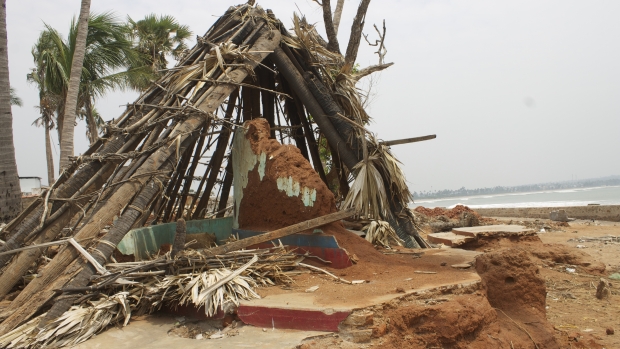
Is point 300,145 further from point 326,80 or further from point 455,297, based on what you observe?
point 455,297

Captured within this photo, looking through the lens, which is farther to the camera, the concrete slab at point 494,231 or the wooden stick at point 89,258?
the concrete slab at point 494,231

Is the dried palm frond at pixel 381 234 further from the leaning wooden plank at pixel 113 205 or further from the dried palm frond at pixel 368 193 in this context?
the leaning wooden plank at pixel 113 205

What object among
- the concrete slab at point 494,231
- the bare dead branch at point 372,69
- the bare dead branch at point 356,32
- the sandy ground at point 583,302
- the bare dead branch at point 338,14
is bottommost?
the sandy ground at point 583,302

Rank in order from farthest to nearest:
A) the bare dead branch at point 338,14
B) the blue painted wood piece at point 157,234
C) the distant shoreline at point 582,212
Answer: the distant shoreline at point 582,212 → the bare dead branch at point 338,14 → the blue painted wood piece at point 157,234

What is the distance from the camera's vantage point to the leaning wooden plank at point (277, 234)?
4379 millimetres

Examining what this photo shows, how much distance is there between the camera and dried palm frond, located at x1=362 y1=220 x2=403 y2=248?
6.09 m

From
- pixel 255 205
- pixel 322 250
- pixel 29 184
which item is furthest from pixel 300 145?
pixel 29 184

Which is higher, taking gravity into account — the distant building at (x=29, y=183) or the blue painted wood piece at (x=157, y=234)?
the distant building at (x=29, y=183)

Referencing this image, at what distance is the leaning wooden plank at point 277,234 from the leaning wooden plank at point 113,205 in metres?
0.94

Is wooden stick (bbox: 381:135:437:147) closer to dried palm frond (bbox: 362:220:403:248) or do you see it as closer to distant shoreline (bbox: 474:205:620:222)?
dried palm frond (bbox: 362:220:403:248)

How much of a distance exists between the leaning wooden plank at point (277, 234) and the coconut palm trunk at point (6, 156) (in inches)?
136

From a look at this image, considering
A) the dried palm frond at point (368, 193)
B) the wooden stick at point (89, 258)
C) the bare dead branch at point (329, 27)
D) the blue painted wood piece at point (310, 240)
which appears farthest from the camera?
the bare dead branch at point (329, 27)

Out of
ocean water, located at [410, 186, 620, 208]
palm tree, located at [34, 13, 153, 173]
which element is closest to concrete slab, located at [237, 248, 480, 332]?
palm tree, located at [34, 13, 153, 173]

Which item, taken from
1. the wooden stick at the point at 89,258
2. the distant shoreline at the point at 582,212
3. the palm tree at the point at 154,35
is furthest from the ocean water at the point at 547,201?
the wooden stick at the point at 89,258
